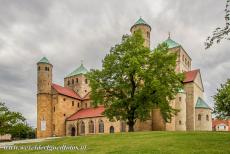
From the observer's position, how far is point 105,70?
38344 millimetres

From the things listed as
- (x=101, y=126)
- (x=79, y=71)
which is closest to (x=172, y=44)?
(x=101, y=126)

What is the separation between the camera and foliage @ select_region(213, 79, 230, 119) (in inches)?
1673

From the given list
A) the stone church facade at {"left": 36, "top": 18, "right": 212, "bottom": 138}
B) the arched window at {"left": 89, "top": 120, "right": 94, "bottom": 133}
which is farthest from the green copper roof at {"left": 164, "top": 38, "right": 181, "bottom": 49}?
the arched window at {"left": 89, "top": 120, "right": 94, "bottom": 133}

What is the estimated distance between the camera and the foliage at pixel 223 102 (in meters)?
42.5

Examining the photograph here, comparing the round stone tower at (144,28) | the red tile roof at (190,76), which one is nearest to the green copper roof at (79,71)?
the round stone tower at (144,28)

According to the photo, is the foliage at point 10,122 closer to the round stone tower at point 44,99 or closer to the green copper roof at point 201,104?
the round stone tower at point 44,99

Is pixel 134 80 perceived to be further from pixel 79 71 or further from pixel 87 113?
pixel 79 71

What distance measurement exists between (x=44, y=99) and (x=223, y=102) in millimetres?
37333

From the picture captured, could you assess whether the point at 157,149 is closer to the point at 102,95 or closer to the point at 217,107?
Answer: the point at 102,95

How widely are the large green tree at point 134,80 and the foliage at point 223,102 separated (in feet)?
29.7

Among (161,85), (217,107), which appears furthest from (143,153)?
(217,107)

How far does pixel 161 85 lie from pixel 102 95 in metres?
8.58

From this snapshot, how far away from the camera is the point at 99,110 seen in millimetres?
61781

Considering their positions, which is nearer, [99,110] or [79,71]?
[99,110]
